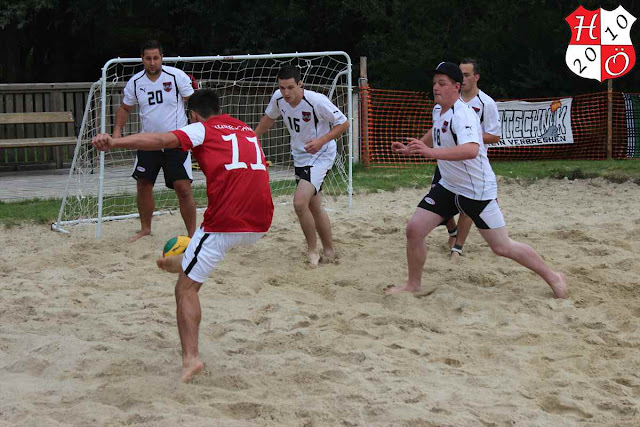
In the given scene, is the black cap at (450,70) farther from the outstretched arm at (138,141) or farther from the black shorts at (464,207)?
the outstretched arm at (138,141)

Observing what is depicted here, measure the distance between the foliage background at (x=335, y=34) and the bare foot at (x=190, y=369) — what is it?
14986mm

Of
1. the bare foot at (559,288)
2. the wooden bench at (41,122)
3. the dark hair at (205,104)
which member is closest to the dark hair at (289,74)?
the dark hair at (205,104)

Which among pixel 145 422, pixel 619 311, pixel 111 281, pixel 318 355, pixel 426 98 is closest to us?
pixel 145 422

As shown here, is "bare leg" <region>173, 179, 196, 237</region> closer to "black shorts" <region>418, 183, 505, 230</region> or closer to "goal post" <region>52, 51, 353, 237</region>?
"goal post" <region>52, 51, 353, 237</region>

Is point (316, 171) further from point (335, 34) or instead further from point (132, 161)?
point (335, 34)

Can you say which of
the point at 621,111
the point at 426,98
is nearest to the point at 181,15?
the point at 426,98

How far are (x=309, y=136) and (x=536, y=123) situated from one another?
31.5 feet

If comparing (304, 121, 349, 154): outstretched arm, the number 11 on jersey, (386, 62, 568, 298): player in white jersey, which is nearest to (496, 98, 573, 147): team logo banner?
(304, 121, 349, 154): outstretched arm

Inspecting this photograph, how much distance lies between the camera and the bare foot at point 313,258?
756 centimetres

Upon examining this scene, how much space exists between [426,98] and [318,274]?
1121cm

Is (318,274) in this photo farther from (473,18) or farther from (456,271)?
(473,18)

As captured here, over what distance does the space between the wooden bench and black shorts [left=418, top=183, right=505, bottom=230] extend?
936cm

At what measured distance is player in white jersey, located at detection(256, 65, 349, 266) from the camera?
24.6 feet

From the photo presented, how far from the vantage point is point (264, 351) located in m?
5.30
